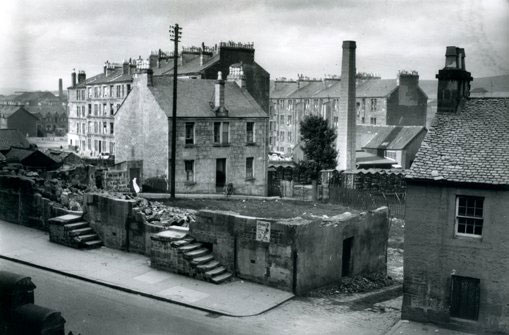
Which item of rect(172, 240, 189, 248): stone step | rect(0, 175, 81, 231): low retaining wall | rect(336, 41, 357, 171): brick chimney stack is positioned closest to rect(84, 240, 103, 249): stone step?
rect(0, 175, 81, 231): low retaining wall

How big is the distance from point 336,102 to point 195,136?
49.9 metres

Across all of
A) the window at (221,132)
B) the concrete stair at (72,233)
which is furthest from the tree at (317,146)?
the concrete stair at (72,233)

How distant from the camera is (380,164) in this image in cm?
6153

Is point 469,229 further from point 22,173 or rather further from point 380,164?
point 380,164

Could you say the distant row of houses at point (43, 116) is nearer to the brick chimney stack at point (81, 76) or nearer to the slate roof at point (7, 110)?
the slate roof at point (7, 110)

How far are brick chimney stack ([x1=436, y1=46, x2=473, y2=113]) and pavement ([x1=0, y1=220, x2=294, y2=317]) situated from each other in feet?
26.6

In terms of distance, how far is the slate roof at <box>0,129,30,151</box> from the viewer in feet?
144

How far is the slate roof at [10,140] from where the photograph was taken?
43969 millimetres

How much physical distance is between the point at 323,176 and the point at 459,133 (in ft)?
101

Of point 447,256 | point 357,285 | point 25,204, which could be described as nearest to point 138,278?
point 357,285

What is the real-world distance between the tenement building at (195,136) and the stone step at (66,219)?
1548 cm

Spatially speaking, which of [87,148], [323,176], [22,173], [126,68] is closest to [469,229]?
[22,173]

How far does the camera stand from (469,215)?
54.1 feet

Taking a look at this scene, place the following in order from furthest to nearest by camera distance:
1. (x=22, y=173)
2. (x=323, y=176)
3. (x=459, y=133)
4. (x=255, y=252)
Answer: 1. (x=323, y=176)
2. (x=22, y=173)
3. (x=255, y=252)
4. (x=459, y=133)
